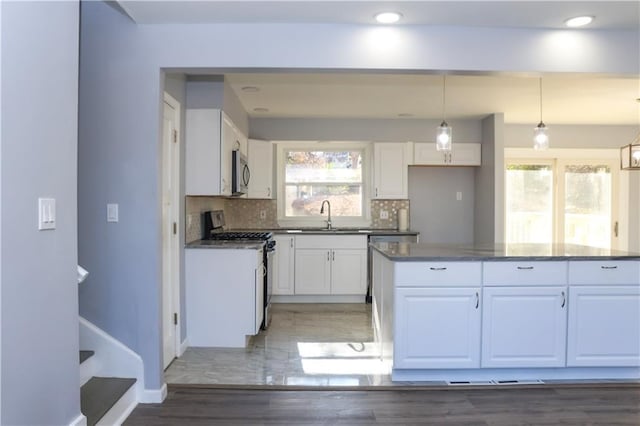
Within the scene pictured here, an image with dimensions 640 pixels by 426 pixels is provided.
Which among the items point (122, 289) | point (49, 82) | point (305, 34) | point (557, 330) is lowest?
point (557, 330)

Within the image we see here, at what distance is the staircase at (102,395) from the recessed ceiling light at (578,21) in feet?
11.2

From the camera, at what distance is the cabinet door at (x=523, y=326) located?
295 cm

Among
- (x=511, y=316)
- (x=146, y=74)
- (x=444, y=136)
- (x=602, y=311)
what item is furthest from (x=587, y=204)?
(x=146, y=74)

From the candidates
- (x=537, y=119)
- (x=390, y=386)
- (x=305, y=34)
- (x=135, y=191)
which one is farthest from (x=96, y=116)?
(x=537, y=119)

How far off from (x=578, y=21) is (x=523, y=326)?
1951 mm

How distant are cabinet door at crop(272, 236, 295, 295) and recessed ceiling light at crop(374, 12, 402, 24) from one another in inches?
126

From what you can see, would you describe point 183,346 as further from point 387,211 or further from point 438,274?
point 387,211

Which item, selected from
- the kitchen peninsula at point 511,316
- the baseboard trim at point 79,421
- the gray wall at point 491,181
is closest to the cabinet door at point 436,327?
the kitchen peninsula at point 511,316

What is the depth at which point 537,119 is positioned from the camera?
229 inches

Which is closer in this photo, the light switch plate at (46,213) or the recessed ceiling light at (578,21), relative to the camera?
the light switch plate at (46,213)

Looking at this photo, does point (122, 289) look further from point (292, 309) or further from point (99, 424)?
point (292, 309)

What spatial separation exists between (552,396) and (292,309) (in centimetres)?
299

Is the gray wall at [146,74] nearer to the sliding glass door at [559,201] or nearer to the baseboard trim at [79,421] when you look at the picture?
the baseboard trim at [79,421]

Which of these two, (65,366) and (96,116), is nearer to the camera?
(65,366)
